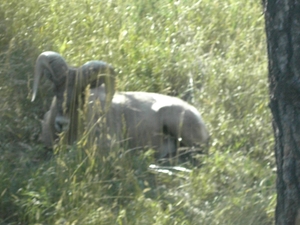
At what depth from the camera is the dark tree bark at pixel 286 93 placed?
3846 millimetres

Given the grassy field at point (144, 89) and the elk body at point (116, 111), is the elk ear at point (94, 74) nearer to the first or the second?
the elk body at point (116, 111)

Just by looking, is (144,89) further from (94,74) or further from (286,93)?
(286,93)

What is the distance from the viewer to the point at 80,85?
697cm

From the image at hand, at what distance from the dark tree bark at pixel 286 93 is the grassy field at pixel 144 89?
126 cm

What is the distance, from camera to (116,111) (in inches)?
304

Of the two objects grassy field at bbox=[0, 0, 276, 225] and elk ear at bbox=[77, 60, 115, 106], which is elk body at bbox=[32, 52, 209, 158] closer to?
elk ear at bbox=[77, 60, 115, 106]

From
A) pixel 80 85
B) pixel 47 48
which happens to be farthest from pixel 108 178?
pixel 47 48

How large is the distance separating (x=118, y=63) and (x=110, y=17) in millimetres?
1083

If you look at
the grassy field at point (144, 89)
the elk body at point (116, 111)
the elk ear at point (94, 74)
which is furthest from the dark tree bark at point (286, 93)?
the elk ear at point (94, 74)

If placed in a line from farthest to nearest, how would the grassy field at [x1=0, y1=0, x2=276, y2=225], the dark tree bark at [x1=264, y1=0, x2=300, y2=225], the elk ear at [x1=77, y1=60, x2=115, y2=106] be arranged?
the elk ear at [x1=77, y1=60, x2=115, y2=106]
the grassy field at [x1=0, y1=0, x2=276, y2=225]
the dark tree bark at [x1=264, y1=0, x2=300, y2=225]

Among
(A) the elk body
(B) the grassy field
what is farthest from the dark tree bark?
(A) the elk body

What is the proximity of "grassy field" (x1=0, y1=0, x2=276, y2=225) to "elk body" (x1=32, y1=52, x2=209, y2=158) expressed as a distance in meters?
0.21

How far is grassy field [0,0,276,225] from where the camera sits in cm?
Result: 541

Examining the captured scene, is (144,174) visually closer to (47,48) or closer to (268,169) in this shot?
(268,169)
